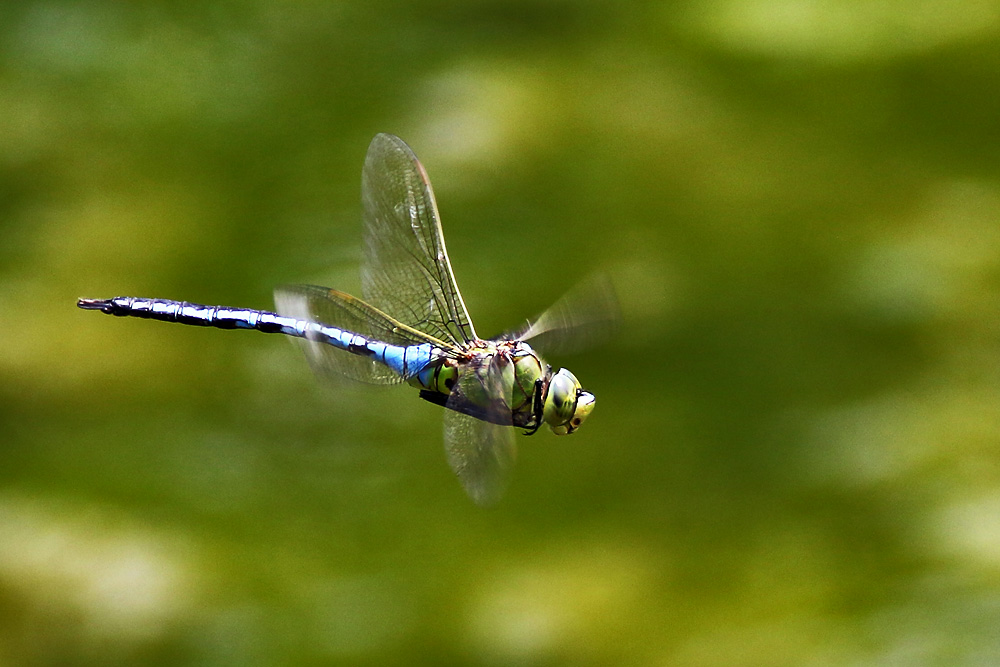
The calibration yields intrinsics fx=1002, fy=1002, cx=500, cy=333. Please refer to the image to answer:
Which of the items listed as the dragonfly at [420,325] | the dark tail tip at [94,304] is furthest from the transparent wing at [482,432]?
the dark tail tip at [94,304]

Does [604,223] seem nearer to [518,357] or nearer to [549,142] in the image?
[549,142]

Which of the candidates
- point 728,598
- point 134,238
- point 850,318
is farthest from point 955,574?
point 134,238

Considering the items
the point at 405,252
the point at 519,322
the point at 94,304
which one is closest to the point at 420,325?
the point at 405,252

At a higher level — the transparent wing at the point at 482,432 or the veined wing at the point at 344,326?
the veined wing at the point at 344,326

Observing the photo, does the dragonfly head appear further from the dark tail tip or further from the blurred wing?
the dark tail tip

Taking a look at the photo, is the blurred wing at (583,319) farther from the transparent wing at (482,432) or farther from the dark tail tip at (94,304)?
the dark tail tip at (94,304)

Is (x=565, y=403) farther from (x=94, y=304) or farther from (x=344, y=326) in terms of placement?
(x=94, y=304)

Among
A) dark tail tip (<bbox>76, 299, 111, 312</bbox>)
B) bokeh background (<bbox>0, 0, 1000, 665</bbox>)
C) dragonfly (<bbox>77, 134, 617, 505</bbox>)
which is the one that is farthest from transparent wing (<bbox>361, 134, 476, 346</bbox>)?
bokeh background (<bbox>0, 0, 1000, 665</bbox>)
